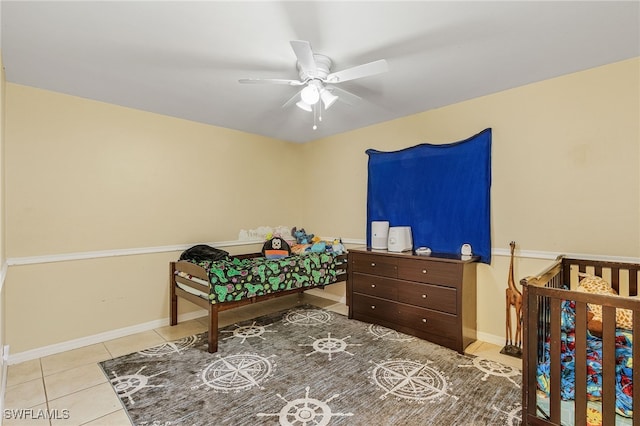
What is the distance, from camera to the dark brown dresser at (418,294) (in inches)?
106

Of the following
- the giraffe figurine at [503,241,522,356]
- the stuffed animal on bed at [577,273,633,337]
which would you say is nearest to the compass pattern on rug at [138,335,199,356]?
the giraffe figurine at [503,241,522,356]

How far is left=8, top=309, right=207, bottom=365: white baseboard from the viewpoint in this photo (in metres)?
2.59

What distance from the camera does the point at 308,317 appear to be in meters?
A: 3.60

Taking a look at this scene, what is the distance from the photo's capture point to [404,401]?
199cm

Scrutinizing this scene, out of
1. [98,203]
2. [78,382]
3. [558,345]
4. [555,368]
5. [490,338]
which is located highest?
[98,203]

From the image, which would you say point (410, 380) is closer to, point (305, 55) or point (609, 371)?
point (609, 371)

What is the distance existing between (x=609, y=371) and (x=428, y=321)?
5.12 ft

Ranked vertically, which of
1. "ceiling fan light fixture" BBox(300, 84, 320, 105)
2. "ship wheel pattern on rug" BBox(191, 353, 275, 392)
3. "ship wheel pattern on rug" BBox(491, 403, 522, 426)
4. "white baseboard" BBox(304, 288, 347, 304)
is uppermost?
"ceiling fan light fixture" BBox(300, 84, 320, 105)

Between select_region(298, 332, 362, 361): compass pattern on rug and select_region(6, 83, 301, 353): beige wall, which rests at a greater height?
select_region(6, 83, 301, 353): beige wall

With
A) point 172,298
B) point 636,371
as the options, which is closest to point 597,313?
point 636,371

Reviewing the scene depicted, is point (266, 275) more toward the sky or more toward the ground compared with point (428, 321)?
more toward the sky

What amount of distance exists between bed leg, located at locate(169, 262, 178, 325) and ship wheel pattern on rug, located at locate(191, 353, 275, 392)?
1.11 meters

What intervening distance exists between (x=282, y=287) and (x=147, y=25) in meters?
2.44

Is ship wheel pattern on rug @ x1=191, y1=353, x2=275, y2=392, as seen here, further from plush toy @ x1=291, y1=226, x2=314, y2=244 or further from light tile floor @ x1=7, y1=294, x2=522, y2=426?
plush toy @ x1=291, y1=226, x2=314, y2=244
